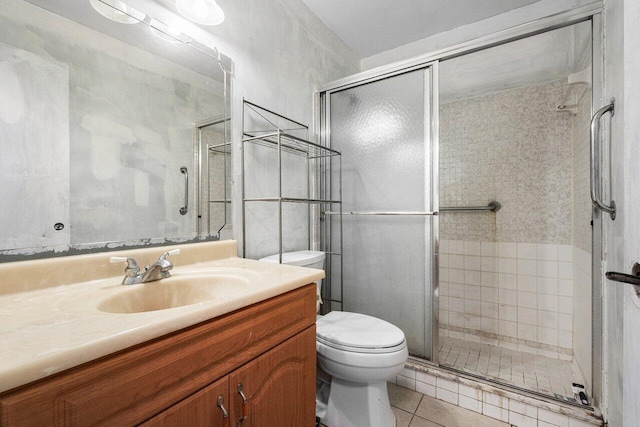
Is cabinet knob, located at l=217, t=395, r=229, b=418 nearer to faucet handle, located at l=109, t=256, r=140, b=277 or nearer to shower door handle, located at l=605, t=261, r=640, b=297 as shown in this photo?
faucet handle, located at l=109, t=256, r=140, b=277

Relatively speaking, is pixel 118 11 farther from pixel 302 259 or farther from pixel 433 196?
pixel 433 196

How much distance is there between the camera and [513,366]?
6.19 ft

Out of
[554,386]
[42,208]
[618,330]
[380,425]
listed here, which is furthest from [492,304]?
[42,208]

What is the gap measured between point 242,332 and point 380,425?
920mm

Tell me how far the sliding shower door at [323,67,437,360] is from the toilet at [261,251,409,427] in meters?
0.40

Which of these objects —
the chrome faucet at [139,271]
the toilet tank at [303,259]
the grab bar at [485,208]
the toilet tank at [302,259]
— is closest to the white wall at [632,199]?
the toilet tank at [303,259]

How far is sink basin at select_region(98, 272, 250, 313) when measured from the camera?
845 mm

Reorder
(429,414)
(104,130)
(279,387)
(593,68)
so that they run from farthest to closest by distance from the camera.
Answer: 1. (429,414)
2. (593,68)
3. (104,130)
4. (279,387)

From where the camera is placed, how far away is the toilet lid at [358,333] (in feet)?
3.88

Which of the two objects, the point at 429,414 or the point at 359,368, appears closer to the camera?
the point at 359,368

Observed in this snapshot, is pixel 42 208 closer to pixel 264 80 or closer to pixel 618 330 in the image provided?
pixel 264 80

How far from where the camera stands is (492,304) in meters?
2.28

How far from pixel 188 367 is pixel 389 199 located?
4.59ft

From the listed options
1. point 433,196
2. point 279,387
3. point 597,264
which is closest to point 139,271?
point 279,387
